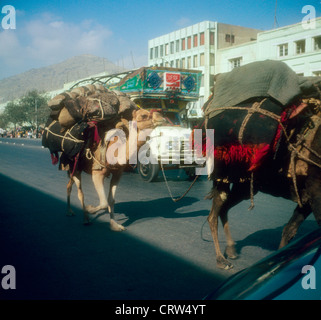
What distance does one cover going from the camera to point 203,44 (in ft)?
192

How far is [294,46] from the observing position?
3991 centimetres

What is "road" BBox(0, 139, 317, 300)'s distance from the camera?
405cm

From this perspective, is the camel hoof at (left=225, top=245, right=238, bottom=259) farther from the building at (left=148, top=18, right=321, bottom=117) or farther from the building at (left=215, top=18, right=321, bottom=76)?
the building at (left=215, top=18, right=321, bottom=76)

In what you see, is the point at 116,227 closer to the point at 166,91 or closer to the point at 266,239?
the point at 266,239

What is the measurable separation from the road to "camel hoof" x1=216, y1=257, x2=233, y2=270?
73mm

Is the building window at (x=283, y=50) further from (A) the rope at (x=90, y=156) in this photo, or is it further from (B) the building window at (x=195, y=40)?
(A) the rope at (x=90, y=156)

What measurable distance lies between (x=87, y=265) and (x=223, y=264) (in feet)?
5.42

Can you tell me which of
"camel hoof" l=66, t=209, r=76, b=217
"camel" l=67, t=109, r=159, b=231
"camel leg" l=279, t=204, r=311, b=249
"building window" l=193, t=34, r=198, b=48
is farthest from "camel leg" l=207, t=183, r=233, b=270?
"building window" l=193, t=34, r=198, b=48

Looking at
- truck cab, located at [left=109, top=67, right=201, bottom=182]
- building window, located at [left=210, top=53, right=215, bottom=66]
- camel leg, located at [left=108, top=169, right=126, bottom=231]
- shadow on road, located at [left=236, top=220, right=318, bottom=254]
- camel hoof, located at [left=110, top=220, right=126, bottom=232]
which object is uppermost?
building window, located at [left=210, top=53, right=215, bottom=66]

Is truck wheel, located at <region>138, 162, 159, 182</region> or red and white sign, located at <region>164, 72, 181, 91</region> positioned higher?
red and white sign, located at <region>164, 72, 181, 91</region>

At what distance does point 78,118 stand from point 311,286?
5548 millimetres

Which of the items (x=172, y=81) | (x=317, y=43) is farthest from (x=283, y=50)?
(x=172, y=81)
